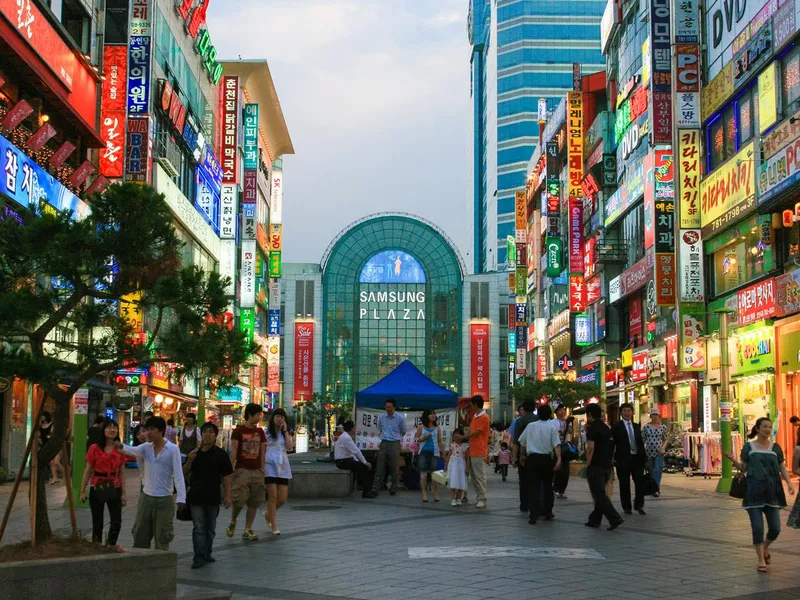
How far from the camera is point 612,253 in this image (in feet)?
159

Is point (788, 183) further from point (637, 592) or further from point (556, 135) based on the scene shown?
point (556, 135)

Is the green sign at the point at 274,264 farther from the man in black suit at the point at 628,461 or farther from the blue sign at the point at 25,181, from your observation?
the man in black suit at the point at 628,461

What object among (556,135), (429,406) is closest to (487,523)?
(429,406)

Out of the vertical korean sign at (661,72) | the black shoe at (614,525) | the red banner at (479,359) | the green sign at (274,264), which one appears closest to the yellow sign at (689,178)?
the vertical korean sign at (661,72)

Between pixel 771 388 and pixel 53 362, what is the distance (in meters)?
23.0

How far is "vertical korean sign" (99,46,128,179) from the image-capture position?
35.4 m

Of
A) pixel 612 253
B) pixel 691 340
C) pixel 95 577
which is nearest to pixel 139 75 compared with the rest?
pixel 691 340

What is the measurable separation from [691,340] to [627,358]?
47.2 ft

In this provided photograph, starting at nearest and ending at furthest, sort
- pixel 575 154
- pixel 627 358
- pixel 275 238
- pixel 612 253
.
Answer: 1. pixel 627 358
2. pixel 612 253
3. pixel 575 154
4. pixel 275 238

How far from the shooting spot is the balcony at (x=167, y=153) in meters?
42.8

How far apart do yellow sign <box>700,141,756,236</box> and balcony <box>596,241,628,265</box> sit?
15612mm

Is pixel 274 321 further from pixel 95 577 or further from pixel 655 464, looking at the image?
pixel 95 577

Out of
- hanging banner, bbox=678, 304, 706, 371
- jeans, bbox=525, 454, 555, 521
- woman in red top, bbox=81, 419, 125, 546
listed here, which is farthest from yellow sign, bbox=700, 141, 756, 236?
woman in red top, bbox=81, 419, 125, 546

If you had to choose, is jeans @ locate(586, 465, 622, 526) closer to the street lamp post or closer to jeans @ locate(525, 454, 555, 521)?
jeans @ locate(525, 454, 555, 521)
